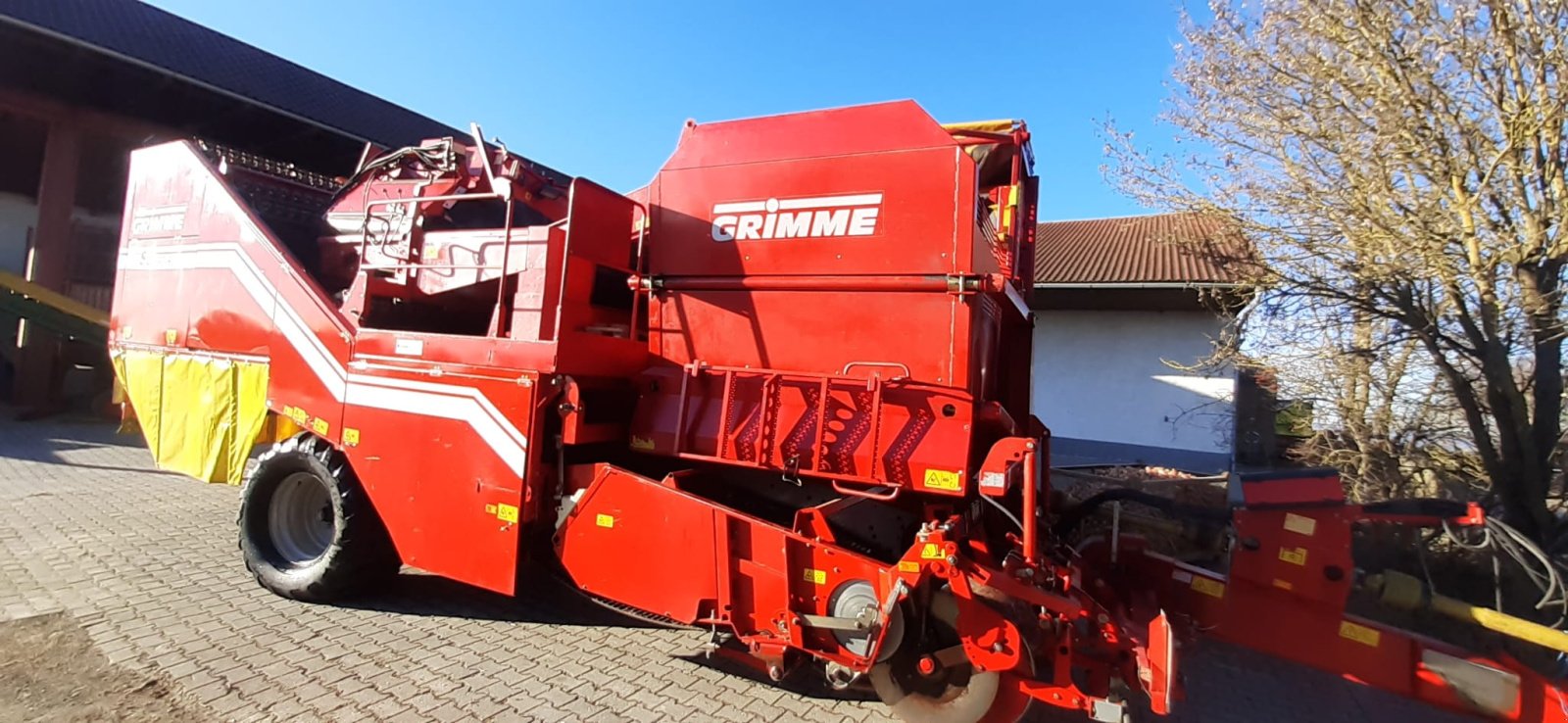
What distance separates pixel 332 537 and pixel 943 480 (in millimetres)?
3849

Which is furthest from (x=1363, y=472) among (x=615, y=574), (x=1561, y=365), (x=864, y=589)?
(x=615, y=574)

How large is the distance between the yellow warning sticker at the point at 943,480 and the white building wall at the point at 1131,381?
10.5m

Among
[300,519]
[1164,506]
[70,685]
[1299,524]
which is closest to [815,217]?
[1164,506]

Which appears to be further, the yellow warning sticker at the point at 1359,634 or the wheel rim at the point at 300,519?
the wheel rim at the point at 300,519

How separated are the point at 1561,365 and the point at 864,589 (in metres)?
5.40

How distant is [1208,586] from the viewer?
12.6ft

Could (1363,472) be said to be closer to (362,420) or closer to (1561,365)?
(1561,365)

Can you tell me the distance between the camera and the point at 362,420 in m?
4.48

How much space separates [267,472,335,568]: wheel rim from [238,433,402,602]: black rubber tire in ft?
0.11

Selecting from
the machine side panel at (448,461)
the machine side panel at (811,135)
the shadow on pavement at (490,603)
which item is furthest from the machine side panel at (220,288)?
the machine side panel at (811,135)

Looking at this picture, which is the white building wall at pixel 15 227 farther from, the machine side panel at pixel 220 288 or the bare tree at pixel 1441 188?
the bare tree at pixel 1441 188

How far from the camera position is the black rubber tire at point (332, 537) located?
449cm

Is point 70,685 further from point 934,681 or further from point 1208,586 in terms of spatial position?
point 1208,586

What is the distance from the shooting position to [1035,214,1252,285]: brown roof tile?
826 cm
